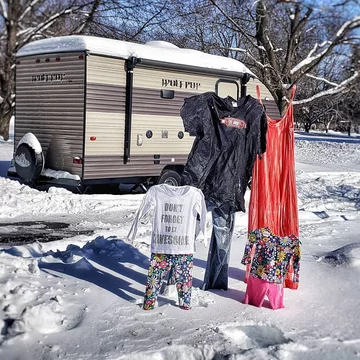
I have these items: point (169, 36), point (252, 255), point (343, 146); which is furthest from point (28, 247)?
point (343, 146)

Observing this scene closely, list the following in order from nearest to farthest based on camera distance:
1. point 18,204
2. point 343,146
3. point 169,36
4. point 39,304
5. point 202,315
→ point 39,304, point 202,315, point 18,204, point 169,36, point 343,146

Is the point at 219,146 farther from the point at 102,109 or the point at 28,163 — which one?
the point at 28,163

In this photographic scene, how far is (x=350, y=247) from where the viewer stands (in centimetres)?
661

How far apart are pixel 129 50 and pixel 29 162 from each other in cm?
283

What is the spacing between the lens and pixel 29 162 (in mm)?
11031

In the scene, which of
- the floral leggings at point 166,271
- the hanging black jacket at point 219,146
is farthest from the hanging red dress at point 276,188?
the floral leggings at point 166,271

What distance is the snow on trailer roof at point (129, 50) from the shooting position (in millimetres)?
10453

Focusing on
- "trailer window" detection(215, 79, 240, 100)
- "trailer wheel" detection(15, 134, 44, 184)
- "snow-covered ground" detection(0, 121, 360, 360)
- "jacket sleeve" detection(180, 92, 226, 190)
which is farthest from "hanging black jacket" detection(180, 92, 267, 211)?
"trailer window" detection(215, 79, 240, 100)

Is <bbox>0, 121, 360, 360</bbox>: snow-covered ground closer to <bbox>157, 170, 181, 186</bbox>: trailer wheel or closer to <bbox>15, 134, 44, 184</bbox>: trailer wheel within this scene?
<bbox>15, 134, 44, 184</bbox>: trailer wheel

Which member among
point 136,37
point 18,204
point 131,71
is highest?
point 136,37

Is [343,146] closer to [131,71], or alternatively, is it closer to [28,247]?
[131,71]

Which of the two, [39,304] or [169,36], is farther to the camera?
[169,36]

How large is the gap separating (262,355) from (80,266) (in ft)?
8.08

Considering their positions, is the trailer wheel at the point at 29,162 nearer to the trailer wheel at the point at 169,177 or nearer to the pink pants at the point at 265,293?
the trailer wheel at the point at 169,177
